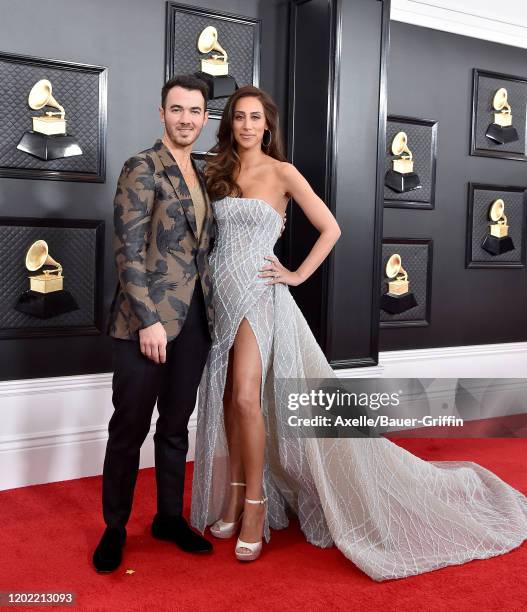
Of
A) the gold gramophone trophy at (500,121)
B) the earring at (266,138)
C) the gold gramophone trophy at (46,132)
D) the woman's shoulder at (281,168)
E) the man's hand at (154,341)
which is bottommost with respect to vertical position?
the man's hand at (154,341)

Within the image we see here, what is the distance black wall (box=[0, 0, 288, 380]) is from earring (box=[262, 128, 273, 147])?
97 centimetres

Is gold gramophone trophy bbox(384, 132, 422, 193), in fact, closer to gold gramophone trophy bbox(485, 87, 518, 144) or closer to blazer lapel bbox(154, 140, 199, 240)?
gold gramophone trophy bbox(485, 87, 518, 144)

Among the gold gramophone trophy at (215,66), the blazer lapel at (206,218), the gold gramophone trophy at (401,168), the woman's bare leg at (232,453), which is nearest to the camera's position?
the blazer lapel at (206,218)

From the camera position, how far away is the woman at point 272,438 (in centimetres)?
267

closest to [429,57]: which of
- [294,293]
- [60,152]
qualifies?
[294,293]

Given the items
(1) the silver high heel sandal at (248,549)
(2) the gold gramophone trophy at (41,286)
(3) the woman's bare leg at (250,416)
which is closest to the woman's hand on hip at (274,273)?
(3) the woman's bare leg at (250,416)

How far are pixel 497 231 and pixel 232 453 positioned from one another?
287cm

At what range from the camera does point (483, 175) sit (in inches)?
191

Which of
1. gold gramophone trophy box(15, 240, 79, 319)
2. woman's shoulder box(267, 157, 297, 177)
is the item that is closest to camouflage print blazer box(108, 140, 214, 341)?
woman's shoulder box(267, 157, 297, 177)

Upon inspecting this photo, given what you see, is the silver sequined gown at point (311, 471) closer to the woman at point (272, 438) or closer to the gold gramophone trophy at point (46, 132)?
the woman at point (272, 438)

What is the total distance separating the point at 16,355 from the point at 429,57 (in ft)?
9.97

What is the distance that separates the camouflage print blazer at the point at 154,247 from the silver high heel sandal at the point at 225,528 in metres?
0.83

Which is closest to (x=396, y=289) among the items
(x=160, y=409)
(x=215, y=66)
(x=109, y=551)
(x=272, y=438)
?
(x=215, y=66)

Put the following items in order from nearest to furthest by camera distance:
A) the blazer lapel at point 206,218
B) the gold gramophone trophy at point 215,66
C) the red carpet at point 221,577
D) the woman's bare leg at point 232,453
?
the red carpet at point 221,577 < the blazer lapel at point 206,218 < the woman's bare leg at point 232,453 < the gold gramophone trophy at point 215,66
